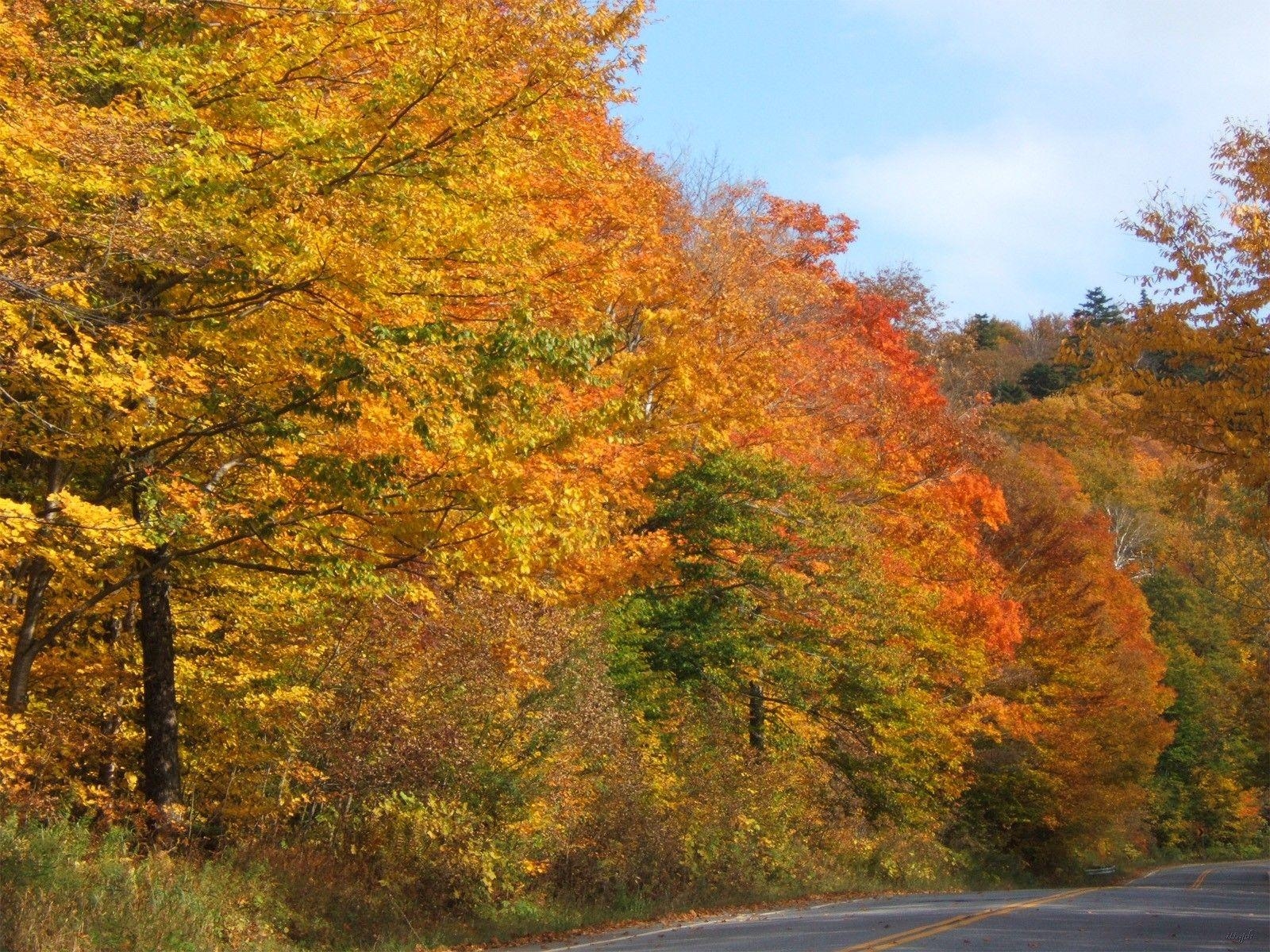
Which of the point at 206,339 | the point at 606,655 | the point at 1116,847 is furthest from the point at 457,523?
the point at 1116,847

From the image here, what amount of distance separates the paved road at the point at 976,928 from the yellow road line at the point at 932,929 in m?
0.01

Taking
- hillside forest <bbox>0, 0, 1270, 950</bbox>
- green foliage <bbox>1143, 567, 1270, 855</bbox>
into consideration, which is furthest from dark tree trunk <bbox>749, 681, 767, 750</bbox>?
green foliage <bbox>1143, 567, 1270, 855</bbox>

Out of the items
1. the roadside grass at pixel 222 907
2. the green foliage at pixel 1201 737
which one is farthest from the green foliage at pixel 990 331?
the roadside grass at pixel 222 907

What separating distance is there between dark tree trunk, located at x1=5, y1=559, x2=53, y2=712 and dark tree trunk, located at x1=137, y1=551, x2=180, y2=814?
32.7 inches

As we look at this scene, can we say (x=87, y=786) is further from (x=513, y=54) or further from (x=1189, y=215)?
(x=1189, y=215)

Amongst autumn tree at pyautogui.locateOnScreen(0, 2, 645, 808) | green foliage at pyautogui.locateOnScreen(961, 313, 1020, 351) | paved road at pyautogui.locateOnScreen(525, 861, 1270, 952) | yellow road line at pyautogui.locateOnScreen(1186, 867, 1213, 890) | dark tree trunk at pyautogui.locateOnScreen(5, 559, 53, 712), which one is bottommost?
yellow road line at pyautogui.locateOnScreen(1186, 867, 1213, 890)

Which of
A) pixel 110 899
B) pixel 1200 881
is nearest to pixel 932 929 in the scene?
pixel 110 899

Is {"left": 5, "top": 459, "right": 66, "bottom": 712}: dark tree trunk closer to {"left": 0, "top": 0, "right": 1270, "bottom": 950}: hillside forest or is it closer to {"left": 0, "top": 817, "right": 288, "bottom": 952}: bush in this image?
{"left": 0, "top": 0, "right": 1270, "bottom": 950}: hillside forest

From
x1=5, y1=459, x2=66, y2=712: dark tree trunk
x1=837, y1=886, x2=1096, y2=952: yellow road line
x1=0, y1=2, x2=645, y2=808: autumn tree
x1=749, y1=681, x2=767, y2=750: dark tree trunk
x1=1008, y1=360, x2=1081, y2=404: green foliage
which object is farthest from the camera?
x1=1008, y1=360, x2=1081, y2=404: green foliage

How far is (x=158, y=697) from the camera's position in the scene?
1105 cm

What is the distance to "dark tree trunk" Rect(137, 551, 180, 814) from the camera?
11055 mm

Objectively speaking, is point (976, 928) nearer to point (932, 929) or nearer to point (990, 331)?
point (932, 929)

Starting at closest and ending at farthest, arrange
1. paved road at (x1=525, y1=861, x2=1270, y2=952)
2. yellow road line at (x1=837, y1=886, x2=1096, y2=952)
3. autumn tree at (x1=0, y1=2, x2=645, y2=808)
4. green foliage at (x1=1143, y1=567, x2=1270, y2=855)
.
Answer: autumn tree at (x1=0, y1=2, x2=645, y2=808)
yellow road line at (x1=837, y1=886, x2=1096, y2=952)
paved road at (x1=525, y1=861, x2=1270, y2=952)
green foliage at (x1=1143, y1=567, x2=1270, y2=855)

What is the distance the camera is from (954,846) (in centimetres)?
3484
